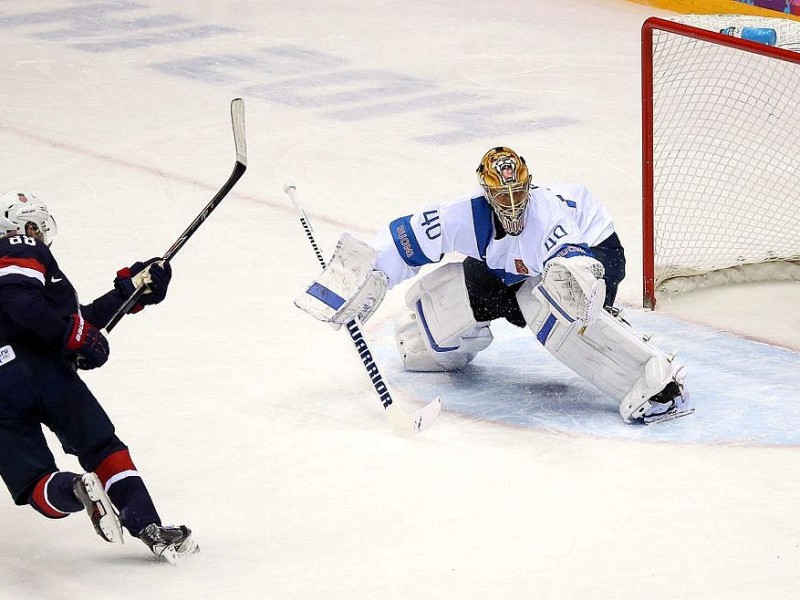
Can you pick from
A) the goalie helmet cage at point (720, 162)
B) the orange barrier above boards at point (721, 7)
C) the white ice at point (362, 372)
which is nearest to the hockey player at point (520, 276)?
the white ice at point (362, 372)

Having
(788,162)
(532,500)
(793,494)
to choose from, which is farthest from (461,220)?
(788,162)

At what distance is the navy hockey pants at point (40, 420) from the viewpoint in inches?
126

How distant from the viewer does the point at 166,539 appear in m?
3.15

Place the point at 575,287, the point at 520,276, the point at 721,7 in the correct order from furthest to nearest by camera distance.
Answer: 1. the point at 721,7
2. the point at 520,276
3. the point at 575,287

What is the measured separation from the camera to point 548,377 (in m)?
4.29

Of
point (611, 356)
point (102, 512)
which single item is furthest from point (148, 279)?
point (611, 356)

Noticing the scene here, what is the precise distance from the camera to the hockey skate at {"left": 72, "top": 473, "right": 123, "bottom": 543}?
3016 millimetres

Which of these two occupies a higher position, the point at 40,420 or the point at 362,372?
the point at 40,420

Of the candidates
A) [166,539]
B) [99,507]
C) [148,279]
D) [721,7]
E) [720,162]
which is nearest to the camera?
[99,507]

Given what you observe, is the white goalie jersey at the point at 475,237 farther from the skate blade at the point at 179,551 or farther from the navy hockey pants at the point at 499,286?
the skate blade at the point at 179,551

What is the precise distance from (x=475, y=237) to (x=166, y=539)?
4.26 ft

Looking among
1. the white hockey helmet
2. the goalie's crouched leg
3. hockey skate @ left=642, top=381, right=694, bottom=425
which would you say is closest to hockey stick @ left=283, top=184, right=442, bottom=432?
the goalie's crouched leg

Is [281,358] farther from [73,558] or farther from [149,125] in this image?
[149,125]

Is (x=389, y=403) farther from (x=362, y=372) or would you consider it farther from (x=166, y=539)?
(x=166, y=539)
